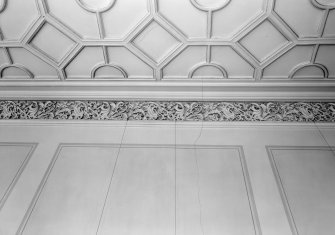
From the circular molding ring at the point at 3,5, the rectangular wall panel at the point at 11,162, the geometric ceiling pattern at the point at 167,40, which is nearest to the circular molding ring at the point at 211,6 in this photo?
the geometric ceiling pattern at the point at 167,40

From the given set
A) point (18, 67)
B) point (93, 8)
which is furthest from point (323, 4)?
point (18, 67)

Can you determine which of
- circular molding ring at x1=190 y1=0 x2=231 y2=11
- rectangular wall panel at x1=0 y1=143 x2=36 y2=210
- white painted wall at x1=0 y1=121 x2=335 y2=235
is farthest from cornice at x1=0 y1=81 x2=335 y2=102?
circular molding ring at x1=190 y1=0 x2=231 y2=11

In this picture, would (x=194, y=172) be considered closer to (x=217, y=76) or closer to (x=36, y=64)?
(x=217, y=76)

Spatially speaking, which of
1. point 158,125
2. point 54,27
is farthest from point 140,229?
point 54,27

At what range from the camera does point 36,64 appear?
297 centimetres

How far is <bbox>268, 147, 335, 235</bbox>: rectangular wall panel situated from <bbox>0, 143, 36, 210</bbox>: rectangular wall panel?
80.9 inches

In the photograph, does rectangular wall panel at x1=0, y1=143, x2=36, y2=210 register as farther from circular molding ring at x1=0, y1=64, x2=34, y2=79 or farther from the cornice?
circular molding ring at x1=0, y1=64, x2=34, y2=79

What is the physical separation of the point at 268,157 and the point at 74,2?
199cm

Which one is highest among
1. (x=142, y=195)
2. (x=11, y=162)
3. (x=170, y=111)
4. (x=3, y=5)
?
(x=3, y=5)

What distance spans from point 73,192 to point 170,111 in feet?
3.82

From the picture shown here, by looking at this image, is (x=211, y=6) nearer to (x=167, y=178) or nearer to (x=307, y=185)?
(x=167, y=178)

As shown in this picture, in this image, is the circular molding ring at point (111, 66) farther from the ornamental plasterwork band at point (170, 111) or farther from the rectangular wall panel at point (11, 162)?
the rectangular wall panel at point (11, 162)

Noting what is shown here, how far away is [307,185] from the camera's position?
7.83ft

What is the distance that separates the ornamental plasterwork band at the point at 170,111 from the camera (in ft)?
9.72
